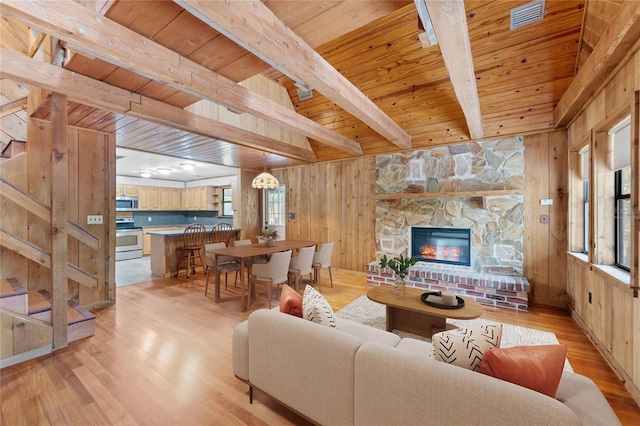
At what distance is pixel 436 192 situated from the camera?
455 centimetres

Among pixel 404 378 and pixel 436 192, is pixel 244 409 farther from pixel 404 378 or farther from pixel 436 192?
pixel 436 192

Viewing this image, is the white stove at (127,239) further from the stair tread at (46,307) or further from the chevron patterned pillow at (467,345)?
the chevron patterned pillow at (467,345)

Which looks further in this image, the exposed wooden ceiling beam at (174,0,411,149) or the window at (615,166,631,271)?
the window at (615,166,631,271)

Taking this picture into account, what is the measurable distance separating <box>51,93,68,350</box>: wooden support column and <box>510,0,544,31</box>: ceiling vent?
4546 mm

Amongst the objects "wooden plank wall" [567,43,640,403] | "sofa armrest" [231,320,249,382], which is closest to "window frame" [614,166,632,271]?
"wooden plank wall" [567,43,640,403]

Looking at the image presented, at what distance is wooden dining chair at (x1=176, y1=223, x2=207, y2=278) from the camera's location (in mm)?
5285

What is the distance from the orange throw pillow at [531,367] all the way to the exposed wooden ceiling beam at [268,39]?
83.6 inches

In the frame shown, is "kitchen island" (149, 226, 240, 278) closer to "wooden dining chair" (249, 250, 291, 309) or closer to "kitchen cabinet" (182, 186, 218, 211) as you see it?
"wooden dining chair" (249, 250, 291, 309)

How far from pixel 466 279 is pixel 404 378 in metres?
3.31

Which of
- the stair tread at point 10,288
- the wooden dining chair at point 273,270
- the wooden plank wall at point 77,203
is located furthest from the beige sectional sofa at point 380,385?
the wooden plank wall at point 77,203

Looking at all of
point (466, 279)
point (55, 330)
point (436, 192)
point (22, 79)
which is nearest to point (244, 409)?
point (55, 330)

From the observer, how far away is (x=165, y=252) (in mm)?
Result: 5234

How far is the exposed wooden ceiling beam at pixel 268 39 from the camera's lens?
4.86ft

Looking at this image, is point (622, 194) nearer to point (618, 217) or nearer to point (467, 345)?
point (618, 217)
